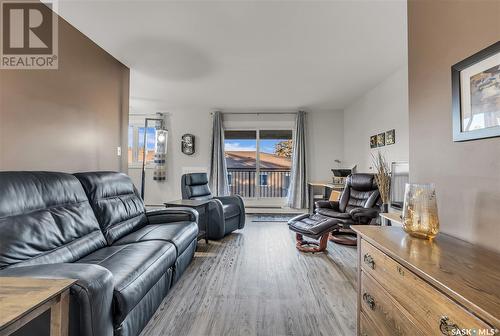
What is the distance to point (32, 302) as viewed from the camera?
31.0 inches

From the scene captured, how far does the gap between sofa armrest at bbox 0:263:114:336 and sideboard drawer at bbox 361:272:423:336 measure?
132 cm

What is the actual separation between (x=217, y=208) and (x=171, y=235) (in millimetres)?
1315

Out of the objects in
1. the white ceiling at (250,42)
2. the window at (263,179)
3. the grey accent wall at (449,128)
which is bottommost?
the window at (263,179)

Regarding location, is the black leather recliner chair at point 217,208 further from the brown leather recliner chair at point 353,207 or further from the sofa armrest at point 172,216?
the brown leather recliner chair at point 353,207

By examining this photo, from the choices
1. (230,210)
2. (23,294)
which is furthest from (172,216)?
(23,294)

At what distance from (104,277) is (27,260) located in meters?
0.58

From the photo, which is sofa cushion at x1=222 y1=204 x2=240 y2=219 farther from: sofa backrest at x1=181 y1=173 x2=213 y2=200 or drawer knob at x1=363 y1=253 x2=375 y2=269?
drawer knob at x1=363 y1=253 x2=375 y2=269

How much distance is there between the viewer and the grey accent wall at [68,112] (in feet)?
6.05

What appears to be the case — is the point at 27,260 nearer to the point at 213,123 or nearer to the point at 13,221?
the point at 13,221

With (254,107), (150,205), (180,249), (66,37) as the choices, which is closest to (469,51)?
(180,249)

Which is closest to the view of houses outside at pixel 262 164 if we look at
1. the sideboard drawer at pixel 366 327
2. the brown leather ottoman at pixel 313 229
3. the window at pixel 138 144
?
the window at pixel 138 144

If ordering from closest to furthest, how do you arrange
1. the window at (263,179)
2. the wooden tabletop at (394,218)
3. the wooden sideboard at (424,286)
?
the wooden sideboard at (424,286) → the wooden tabletop at (394,218) → the window at (263,179)

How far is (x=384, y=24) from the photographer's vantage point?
2307mm

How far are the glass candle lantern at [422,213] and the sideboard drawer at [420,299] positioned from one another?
23cm
